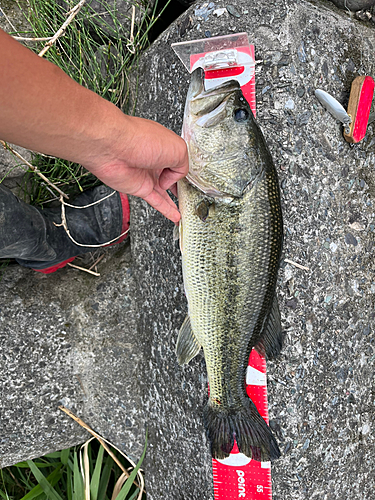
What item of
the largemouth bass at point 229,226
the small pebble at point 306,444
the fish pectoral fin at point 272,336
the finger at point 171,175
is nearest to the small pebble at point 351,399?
the small pebble at point 306,444

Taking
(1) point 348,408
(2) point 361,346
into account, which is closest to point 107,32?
(2) point 361,346

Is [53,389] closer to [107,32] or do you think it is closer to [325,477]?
[325,477]

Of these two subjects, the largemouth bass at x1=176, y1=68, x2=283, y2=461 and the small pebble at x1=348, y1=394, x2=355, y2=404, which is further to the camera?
the small pebble at x1=348, y1=394, x2=355, y2=404

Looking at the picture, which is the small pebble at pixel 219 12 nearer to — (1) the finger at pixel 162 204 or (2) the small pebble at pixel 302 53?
(2) the small pebble at pixel 302 53

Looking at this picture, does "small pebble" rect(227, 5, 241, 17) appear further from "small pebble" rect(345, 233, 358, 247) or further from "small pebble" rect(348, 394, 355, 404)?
"small pebble" rect(348, 394, 355, 404)

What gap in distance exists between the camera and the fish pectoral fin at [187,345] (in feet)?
6.15

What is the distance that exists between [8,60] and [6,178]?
5.43 feet

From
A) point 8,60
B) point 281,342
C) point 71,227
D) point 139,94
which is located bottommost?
point 281,342

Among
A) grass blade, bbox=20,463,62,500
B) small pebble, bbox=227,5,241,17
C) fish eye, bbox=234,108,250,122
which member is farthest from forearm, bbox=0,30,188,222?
grass blade, bbox=20,463,62,500

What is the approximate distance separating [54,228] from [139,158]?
1230 millimetres

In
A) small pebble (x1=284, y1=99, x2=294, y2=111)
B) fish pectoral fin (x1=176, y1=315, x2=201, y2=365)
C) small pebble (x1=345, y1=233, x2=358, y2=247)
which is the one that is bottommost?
fish pectoral fin (x1=176, y1=315, x2=201, y2=365)

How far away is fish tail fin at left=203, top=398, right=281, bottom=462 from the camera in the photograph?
5.82 feet

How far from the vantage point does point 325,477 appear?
198 cm

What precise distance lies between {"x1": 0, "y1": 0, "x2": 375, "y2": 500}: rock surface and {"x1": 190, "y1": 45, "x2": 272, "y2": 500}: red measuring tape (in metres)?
0.05
